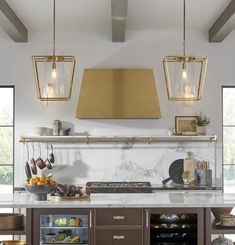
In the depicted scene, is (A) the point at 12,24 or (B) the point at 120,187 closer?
(A) the point at 12,24

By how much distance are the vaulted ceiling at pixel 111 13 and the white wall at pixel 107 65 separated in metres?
0.19

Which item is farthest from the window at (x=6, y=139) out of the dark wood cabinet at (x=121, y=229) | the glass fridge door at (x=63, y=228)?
the dark wood cabinet at (x=121, y=229)

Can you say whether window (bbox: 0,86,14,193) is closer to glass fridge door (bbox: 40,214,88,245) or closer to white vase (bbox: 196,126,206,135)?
white vase (bbox: 196,126,206,135)

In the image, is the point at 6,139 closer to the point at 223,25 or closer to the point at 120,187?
the point at 120,187

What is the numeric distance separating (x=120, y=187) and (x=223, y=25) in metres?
2.19

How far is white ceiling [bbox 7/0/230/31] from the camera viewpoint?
553 centimetres

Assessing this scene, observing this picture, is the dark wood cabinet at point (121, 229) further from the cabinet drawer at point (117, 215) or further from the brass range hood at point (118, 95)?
the brass range hood at point (118, 95)

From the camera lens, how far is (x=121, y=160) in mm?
6887

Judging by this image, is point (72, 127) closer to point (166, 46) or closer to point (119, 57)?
point (119, 57)

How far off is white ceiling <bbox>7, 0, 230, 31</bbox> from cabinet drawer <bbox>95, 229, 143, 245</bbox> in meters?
2.35

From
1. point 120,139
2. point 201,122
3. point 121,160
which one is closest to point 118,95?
point 120,139

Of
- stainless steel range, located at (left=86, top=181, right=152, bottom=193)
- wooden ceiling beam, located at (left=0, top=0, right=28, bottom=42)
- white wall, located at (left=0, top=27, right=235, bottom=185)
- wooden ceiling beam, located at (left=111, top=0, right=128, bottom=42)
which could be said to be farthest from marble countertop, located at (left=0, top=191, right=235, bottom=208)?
white wall, located at (left=0, top=27, right=235, bottom=185)

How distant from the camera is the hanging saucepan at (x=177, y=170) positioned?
6.85 meters

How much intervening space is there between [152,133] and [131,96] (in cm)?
55
